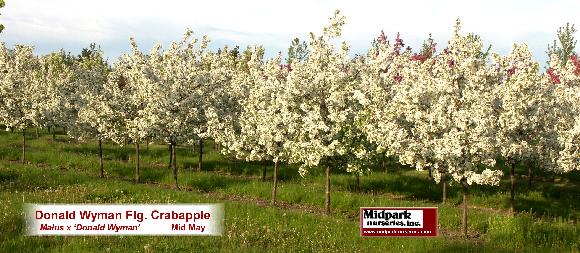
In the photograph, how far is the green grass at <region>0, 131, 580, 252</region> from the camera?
15.3 metres

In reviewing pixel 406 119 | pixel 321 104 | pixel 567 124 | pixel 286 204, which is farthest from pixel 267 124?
pixel 567 124

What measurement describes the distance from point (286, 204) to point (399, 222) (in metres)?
10.0

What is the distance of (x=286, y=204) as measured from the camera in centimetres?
2647

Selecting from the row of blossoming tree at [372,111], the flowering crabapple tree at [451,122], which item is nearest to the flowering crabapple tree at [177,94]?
the row of blossoming tree at [372,111]

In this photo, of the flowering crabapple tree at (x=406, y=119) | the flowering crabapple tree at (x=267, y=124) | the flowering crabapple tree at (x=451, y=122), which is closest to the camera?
the flowering crabapple tree at (x=451, y=122)

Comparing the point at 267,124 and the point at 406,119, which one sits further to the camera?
the point at 267,124

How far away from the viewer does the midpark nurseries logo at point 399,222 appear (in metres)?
16.9

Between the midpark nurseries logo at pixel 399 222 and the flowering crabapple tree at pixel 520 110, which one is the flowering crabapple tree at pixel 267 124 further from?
the flowering crabapple tree at pixel 520 110

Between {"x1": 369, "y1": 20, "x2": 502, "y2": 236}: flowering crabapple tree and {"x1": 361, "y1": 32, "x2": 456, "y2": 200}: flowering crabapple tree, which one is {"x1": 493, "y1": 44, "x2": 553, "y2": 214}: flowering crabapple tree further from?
{"x1": 361, "y1": 32, "x2": 456, "y2": 200}: flowering crabapple tree

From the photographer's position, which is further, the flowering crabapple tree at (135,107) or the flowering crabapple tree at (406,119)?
the flowering crabapple tree at (135,107)

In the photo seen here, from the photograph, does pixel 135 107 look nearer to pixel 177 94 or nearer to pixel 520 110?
pixel 177 94

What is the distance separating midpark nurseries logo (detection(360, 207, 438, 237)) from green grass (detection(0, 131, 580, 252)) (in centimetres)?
54

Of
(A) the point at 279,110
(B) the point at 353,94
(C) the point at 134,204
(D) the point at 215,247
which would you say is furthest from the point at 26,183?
(B) the point at 353,94

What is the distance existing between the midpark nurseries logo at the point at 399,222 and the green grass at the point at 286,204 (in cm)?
54
